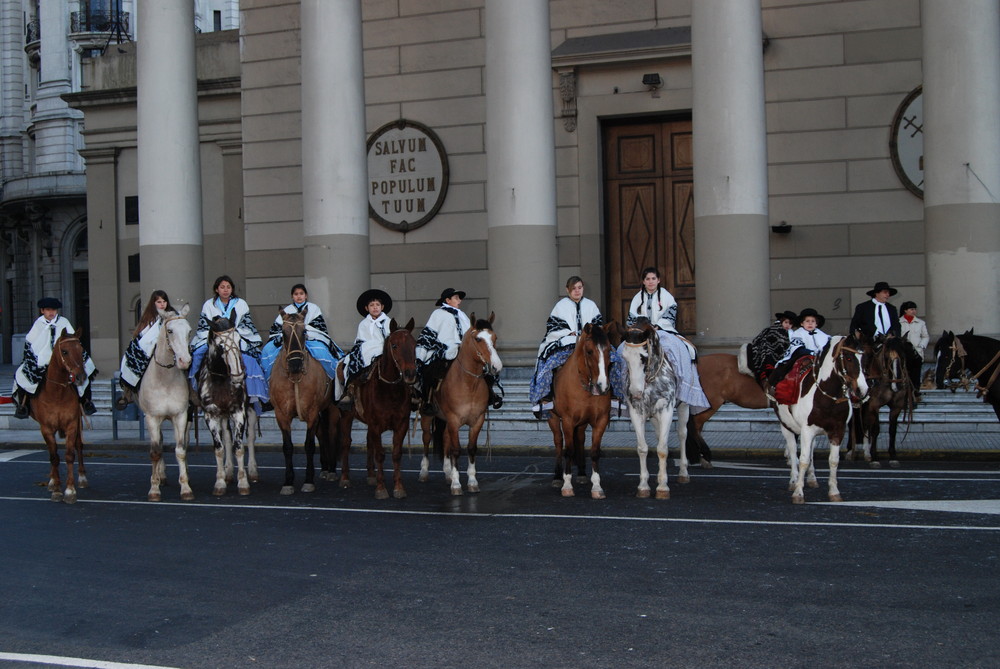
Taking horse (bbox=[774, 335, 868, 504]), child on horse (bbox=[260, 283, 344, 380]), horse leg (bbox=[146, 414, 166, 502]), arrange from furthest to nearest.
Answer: child on horse (bbox=[260, 283, 344, 380]) < horse leg (bbox=[146, 414, 166, 502]) < horse (bbox=[774, 335, 868, 504])

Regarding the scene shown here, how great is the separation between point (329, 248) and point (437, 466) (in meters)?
6.58

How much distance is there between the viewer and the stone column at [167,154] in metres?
22.5

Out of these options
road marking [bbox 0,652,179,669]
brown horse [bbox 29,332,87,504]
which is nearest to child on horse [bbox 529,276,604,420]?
brown horse [bbox 29,332,87,504]

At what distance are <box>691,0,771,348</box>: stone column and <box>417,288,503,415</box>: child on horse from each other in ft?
21.9

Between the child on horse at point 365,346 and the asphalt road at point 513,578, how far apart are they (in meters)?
1.23

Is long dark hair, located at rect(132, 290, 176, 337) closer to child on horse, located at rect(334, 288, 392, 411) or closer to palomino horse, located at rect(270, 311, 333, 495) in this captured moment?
palomino horse, located at rect(270, 311, 333, 495)

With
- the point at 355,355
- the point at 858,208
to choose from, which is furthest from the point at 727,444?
the point at 858,208

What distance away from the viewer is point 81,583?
8586 millimetres

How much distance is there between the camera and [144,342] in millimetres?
13477

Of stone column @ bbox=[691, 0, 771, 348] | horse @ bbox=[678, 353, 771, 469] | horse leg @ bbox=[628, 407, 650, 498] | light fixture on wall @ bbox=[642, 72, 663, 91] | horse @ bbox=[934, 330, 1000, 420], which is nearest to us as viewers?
horse leg @ bbox=[628, 407, 650, 498]

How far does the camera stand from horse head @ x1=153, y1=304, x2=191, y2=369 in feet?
41.7

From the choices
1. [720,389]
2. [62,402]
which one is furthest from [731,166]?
[62,402]

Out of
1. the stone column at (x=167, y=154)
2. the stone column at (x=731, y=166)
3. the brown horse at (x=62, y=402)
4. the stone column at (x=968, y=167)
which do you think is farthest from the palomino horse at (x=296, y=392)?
the stone column at (x=968, y=167)

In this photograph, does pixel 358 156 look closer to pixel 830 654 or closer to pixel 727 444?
pixel 727 444
